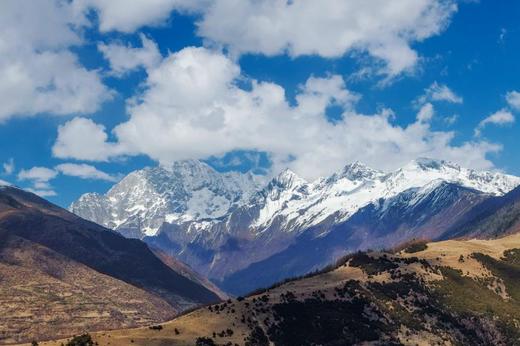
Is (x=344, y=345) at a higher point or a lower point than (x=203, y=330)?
lower

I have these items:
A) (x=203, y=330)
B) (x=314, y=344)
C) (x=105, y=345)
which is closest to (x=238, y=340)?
(x=203, y=330)

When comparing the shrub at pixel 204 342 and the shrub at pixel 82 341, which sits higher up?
the shrub at pixel 82 341

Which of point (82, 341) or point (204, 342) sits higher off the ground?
point (82, 341)

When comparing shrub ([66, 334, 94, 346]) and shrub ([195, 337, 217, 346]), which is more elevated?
shrub ([66, 334, 94, 346])

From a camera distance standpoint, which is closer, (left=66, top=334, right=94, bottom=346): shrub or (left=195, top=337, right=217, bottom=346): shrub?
(left=66, top=334, right=94, bottom=346): shrub

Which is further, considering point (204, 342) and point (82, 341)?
point (204, 342)

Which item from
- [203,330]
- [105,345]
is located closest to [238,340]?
[203,330]

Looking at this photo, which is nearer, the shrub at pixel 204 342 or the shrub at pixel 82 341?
the shrub at pixel 82 341

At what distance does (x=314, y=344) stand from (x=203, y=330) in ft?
106

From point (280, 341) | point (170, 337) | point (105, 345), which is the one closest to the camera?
point (105, 345)

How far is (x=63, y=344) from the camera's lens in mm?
171000

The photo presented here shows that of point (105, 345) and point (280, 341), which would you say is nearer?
point (105, 345)

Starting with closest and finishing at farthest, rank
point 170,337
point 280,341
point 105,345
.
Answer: point 105,345 → point 170,337 → point 280,341

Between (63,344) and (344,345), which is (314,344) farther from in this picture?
(63,344)
